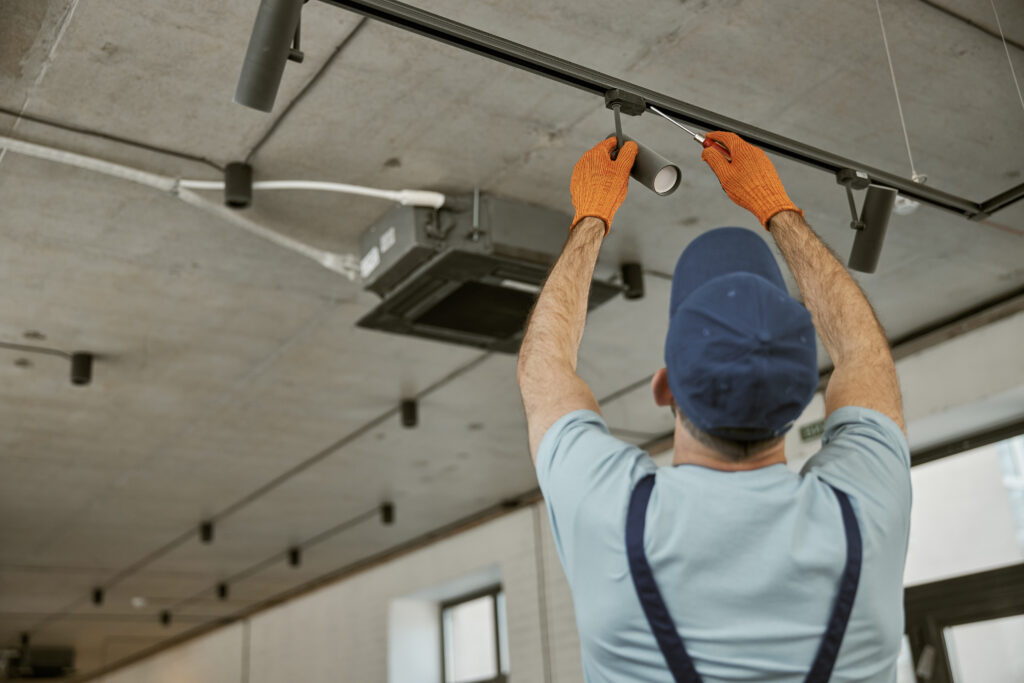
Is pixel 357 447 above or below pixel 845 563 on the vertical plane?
above

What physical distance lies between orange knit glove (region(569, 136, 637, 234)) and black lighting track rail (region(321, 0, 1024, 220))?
0.62 metres

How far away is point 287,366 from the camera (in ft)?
15.3

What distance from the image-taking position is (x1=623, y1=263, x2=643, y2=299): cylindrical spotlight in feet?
12.6

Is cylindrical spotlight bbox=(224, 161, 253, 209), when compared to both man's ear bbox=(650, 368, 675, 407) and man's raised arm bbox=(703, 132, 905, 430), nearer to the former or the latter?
man's raised arm bbox=(703, 132, 905, 430)

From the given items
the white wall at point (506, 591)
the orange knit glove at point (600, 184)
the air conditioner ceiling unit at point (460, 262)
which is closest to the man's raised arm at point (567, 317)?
the orange knit glove at point (600, 184)

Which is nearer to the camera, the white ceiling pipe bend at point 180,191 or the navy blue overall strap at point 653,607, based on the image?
the navy blue overall strap at point 653,607

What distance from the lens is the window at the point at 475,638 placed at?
746cm

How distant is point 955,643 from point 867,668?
4.11 m

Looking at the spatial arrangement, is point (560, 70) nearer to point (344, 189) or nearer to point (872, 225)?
point (872, 225)

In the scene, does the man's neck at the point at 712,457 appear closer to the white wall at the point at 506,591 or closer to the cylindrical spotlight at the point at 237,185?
the cylindrical spotlight at the point at 237,185

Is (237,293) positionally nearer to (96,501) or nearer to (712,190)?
(712,190)

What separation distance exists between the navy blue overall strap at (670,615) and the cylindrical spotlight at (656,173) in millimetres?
888

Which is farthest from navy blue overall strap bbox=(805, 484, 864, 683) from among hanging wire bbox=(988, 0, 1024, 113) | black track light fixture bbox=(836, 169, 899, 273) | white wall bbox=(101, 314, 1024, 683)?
white wall bbox=(101, 314, 1024, 683)

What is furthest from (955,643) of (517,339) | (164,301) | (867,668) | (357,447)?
(867,668)
